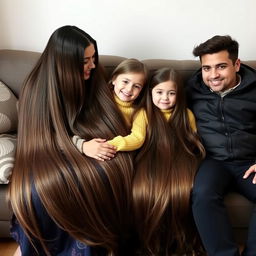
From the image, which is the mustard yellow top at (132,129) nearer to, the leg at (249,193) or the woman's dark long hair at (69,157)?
the woman's dark long hair at (69,157)

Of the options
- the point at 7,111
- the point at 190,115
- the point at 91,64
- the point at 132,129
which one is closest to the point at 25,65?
the point at 7,111

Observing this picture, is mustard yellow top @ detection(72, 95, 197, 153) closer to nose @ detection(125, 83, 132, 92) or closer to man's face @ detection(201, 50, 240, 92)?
nose @ detection(125, 83, 132, 92)

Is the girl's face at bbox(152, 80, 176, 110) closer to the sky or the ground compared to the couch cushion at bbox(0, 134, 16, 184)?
closer to the sky

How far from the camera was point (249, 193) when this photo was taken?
129 centimetres

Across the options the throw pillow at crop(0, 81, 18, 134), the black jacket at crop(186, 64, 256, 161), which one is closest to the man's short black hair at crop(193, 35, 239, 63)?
the black jacket at crop(186, 64, 256, 161)

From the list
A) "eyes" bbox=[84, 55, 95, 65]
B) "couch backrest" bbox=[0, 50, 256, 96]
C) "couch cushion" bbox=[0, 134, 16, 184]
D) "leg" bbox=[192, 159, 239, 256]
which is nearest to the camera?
"leg" bbox=[192, 159, 239, 256]

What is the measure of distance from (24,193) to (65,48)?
0.63 meters

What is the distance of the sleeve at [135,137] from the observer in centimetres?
Result: 135

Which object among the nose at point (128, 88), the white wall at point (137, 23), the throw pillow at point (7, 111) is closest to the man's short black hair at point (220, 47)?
the nose at point (128, 88)

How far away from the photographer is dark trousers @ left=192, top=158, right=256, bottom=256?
3.87 ft

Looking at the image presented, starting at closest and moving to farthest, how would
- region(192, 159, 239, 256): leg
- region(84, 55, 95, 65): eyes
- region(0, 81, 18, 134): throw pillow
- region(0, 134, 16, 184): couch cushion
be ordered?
region(192, 159, 239, 256): leg
region(0, 134, 16, 184): couch cushion
region(84, 55, 95, 65): eyes
region(0, 81, 18, 134): throw pillow

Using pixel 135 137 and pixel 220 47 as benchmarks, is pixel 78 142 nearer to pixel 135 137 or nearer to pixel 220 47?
pixel 135 137

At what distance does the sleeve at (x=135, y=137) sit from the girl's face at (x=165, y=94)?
9 centimetres

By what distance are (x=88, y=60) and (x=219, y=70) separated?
1.97 feet
